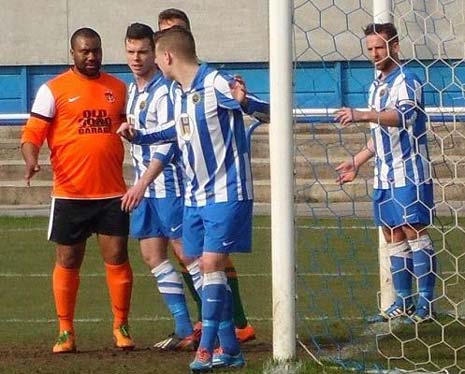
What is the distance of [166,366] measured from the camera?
812 centimetres

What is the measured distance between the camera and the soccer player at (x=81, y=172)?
883 centimetres

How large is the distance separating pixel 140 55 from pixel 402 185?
6.51 ft

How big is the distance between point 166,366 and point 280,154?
1457 mm

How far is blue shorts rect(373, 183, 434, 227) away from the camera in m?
9.40

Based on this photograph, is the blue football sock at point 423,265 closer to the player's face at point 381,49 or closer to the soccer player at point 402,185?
the soccer player at point 402,185

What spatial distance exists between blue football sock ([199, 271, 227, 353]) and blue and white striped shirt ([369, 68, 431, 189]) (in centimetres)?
186

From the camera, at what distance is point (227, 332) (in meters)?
8.08

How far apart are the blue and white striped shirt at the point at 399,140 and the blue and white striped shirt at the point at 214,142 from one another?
1.52 m

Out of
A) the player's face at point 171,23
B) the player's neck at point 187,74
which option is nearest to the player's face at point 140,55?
the player's face at point 171,23

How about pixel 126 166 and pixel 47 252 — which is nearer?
pixel 47 252

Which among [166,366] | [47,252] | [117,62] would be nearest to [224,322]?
[166,366]

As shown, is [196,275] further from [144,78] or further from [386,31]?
[386,31]

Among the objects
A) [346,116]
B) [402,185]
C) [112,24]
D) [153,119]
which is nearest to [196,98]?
[346,116]

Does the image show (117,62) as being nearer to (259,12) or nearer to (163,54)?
(259,12)
